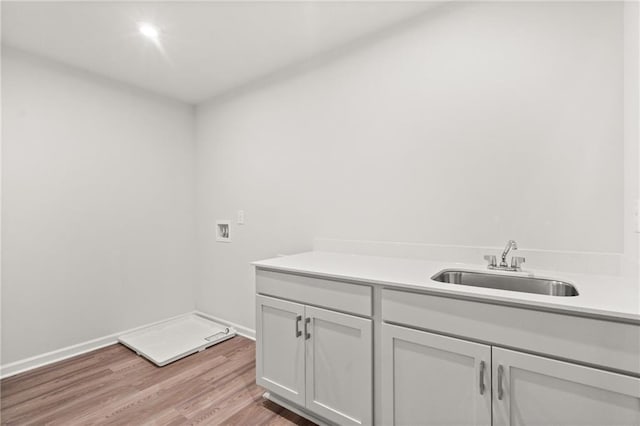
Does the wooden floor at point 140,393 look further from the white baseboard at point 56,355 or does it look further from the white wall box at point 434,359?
the white wall box at point 434,359

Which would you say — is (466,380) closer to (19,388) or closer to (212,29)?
(212,29)

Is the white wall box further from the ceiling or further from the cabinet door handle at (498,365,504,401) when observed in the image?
the ceiling

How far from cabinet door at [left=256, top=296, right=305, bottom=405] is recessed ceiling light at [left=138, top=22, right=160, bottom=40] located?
6.41 feet

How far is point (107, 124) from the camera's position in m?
2.75

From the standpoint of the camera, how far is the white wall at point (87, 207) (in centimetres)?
226

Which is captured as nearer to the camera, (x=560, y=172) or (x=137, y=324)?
(x=560, y=172)

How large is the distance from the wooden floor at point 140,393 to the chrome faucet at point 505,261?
135 centimetres

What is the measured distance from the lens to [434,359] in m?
1.25

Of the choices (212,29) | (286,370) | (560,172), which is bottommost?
(286,370)

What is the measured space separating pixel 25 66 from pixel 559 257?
12.4ft

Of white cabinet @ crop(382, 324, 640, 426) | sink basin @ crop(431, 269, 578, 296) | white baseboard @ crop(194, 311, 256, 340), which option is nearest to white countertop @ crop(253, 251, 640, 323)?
sink basin @ crop(431, 269, 578, 296)


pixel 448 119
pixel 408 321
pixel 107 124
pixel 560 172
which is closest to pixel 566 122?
pixel 560 172

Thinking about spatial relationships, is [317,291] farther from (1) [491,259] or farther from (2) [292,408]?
(1) [491,259]

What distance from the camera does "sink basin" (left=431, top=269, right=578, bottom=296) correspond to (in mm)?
1392
